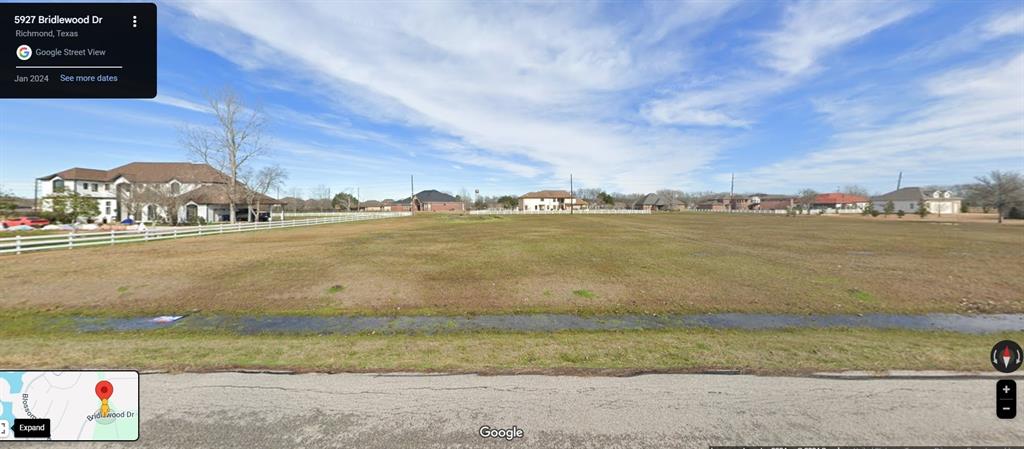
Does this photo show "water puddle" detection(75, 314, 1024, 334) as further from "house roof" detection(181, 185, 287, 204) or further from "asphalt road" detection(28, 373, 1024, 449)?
"house roof" detection(181, 185, 287, 204)

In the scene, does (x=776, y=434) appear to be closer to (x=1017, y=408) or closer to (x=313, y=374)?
(x=1017, y=408)

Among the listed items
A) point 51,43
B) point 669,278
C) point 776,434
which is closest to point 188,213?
point 51,43

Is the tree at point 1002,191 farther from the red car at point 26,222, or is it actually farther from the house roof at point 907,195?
the red car at point 26,222

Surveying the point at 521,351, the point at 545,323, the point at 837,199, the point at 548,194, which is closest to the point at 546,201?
the point at 548,194

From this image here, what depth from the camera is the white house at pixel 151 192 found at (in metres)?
40.8

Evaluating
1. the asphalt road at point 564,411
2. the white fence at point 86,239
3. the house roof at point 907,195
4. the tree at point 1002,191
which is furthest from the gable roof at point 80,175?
the house roof at point 907,195

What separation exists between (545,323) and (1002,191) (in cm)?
8146

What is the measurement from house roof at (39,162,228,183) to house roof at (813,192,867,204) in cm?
16199

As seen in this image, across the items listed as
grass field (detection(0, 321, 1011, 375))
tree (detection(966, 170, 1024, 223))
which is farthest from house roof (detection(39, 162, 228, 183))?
tree (detection(966, 170, 1024, 223))

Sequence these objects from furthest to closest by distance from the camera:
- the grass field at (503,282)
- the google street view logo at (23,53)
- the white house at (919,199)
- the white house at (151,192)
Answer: the white house at (919,199)
the white house at (151,192)
the grass field at (503,282)
the google street view logo at (23,53)

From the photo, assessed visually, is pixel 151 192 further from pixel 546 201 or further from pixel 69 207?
pixel 546 201

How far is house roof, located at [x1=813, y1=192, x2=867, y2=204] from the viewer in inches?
4476

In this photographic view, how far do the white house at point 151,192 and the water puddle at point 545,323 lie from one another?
40.7 meters

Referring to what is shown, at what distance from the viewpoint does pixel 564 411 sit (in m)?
3.46
